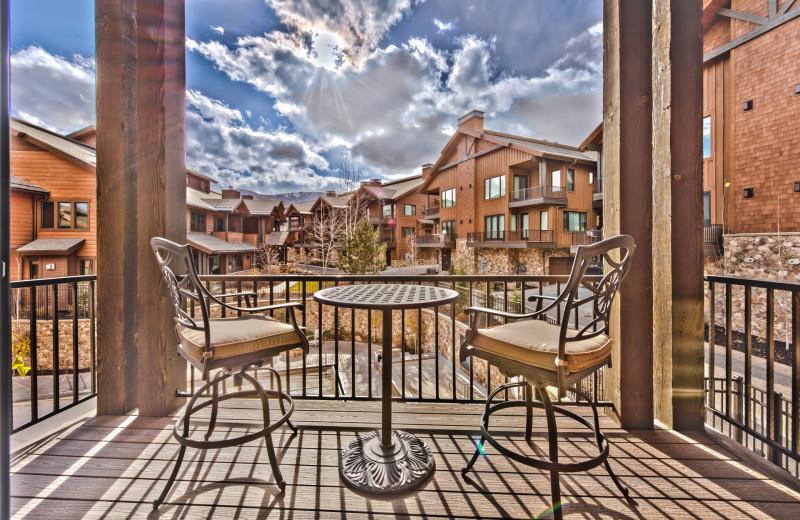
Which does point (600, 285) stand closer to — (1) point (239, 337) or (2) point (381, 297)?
(2) point (381, 297)

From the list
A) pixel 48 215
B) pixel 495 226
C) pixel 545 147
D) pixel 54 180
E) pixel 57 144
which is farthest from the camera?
pixel 495 226

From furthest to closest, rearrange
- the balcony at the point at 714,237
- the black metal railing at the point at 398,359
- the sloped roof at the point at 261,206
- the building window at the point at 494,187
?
the sloped roof at the point at 261,206, the building window at the point at 494,187, the balcony at the point at 714,237, the black metal railing at the point at 398,359

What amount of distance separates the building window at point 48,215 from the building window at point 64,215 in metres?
0.12

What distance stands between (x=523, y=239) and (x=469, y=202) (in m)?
3.42

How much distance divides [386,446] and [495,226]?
14.8m

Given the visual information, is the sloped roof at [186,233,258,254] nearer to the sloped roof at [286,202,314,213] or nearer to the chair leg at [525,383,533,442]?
the sloped roof at [286,202,314,213]

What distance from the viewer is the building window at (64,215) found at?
338 inches

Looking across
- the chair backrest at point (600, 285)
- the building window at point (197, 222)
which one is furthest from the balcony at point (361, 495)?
the building window at point (197, 222)

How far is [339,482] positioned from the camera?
1.47 metres

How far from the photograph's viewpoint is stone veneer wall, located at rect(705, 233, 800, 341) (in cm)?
721

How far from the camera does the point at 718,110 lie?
8844 mm

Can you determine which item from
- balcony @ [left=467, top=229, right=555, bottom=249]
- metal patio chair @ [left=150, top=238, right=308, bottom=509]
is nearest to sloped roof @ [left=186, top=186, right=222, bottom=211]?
balcony @ [left=467, top=229, right=555, bottom=249]

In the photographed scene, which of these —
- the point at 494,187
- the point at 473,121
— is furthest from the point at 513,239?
the point at 473,121

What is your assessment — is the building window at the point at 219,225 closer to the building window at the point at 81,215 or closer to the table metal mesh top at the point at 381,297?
the building window at the point at 81,215
